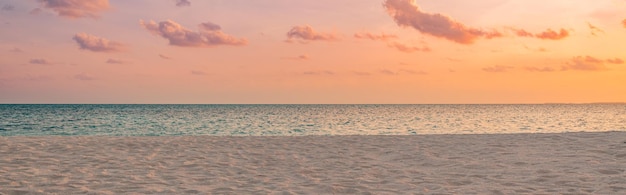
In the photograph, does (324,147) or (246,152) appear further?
(324,147)

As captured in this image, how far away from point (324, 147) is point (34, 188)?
8449 mm

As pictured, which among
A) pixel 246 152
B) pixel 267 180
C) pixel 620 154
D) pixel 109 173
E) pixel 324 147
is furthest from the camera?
pixel 324 147

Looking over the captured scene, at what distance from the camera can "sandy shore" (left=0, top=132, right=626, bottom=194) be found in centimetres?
941

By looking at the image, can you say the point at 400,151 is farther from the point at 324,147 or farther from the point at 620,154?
the point at 620,154

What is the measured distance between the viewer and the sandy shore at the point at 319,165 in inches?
370

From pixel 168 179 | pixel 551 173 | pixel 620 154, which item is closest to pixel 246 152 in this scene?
pixel 168 179

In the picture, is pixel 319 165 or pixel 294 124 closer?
pixel 319 165

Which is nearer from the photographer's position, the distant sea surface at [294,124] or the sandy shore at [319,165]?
the sandy shore at [319,165]

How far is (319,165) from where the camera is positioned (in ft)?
39.9

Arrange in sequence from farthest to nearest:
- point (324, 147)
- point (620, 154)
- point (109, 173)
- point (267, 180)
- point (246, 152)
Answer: point (324, 147), point (246, 152), point (620, 154), point (109, 173), point (267, 180)

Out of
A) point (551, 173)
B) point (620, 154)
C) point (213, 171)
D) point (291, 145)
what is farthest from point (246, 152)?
point (620, 154)

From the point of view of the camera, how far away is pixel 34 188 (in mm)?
9367

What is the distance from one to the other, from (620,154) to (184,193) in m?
11.3

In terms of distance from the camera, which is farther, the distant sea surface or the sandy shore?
the distant sea surface
